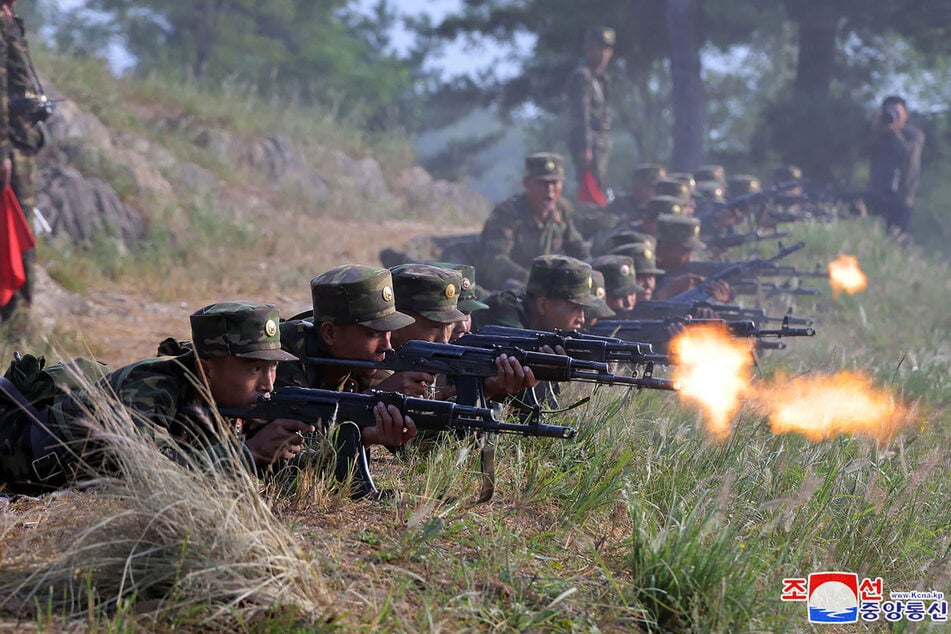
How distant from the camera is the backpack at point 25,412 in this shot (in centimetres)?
446

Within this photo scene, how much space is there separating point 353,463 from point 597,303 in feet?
10.3

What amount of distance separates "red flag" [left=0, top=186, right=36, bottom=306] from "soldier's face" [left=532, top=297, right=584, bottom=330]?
Answer: 4.20m

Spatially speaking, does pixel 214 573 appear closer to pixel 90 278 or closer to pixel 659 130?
pixel 90 278

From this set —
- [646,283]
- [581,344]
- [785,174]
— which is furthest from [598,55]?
[581,344]

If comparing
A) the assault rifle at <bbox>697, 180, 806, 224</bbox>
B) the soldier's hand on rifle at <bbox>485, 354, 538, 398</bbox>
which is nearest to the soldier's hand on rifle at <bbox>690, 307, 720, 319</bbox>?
the soldier's hand on rifle at <bbox>485, 354, 538, 398</bbox>

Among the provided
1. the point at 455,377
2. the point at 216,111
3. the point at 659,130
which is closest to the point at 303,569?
the point at 455,377

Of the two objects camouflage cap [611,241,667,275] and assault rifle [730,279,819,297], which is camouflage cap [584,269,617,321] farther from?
assault rifle [730,279,819,297]

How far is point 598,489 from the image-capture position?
454 centimetres

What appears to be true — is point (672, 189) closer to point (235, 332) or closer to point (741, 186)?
point (741, 186)

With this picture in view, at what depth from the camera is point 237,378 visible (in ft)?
14.6

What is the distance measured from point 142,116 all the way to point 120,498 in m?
14.2

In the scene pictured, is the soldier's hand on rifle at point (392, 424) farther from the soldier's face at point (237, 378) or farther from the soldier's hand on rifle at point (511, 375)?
the soldier's hand on rifle at point (511, 375)

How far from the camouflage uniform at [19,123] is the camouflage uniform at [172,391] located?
15.2 ft

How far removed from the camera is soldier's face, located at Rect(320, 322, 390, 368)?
5.12 m
